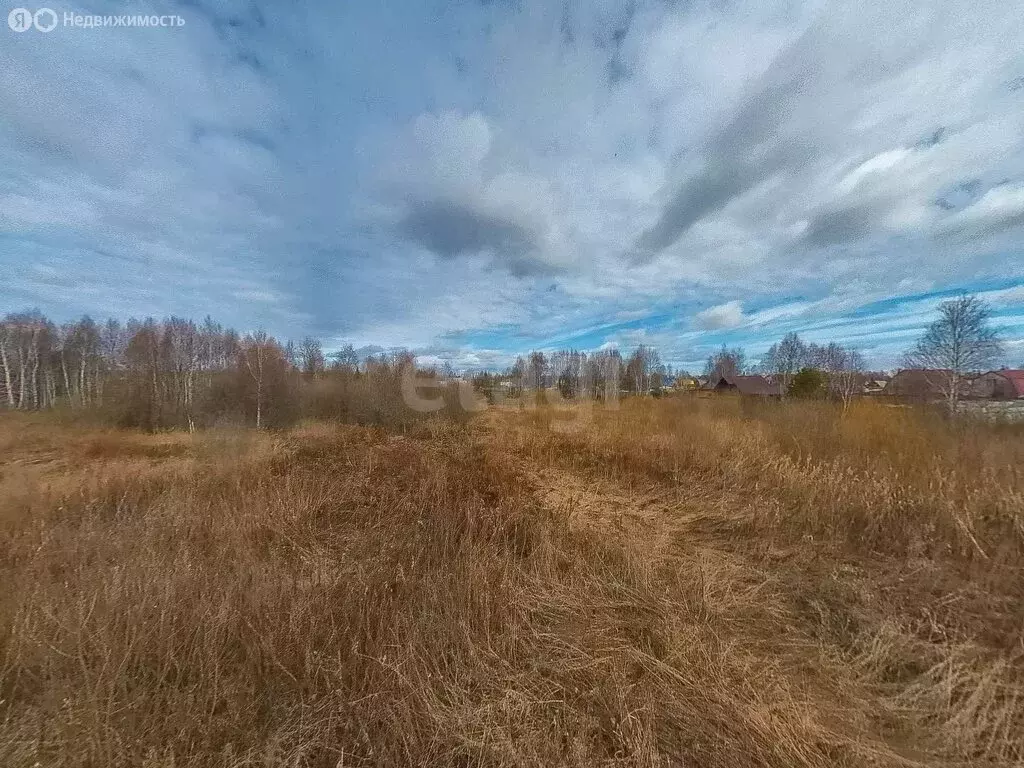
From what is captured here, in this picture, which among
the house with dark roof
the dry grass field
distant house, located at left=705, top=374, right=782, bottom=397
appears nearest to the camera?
the dry grass field

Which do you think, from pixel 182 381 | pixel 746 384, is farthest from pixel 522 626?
pixel 746 384

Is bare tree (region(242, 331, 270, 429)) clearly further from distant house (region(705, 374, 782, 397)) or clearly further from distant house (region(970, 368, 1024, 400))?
distant house (region(705, 374, 782, 397))

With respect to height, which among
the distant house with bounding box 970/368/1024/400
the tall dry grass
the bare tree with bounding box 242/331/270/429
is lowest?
the tall dry grass

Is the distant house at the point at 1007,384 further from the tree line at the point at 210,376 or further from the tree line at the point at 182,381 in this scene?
the tree line at the point at 182,381

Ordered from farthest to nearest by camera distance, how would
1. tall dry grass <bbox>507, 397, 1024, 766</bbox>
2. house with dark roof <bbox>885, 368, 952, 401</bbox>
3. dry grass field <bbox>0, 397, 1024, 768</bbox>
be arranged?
1. house with dark roof <bbox>885, 368, 952, 401</bbox>
2. tall dry grass <bbox>507, 397, 1024, 766</bbox>
3. dry grass field <bbox>0, 397, 1024, 768</bbox>

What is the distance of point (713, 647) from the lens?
2453 mm

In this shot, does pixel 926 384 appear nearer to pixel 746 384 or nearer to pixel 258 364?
pixel 746 384

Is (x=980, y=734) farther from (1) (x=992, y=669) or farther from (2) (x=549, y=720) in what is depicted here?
(2) (x=549, y=720)

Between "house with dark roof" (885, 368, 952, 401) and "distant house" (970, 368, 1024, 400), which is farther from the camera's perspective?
"distant house" (970, 368, 1024, 400)

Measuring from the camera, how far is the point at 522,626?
2.67 m

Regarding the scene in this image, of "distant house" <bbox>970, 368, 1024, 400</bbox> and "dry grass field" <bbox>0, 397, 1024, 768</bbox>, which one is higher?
"distant house" <bbox>970, 368, 1024, 400</bbox>

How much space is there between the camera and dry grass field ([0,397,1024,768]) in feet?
5.87

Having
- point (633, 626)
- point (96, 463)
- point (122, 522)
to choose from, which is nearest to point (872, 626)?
point (633, 626)

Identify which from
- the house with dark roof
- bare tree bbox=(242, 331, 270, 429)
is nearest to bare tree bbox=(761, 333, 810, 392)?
the house with dark roof
